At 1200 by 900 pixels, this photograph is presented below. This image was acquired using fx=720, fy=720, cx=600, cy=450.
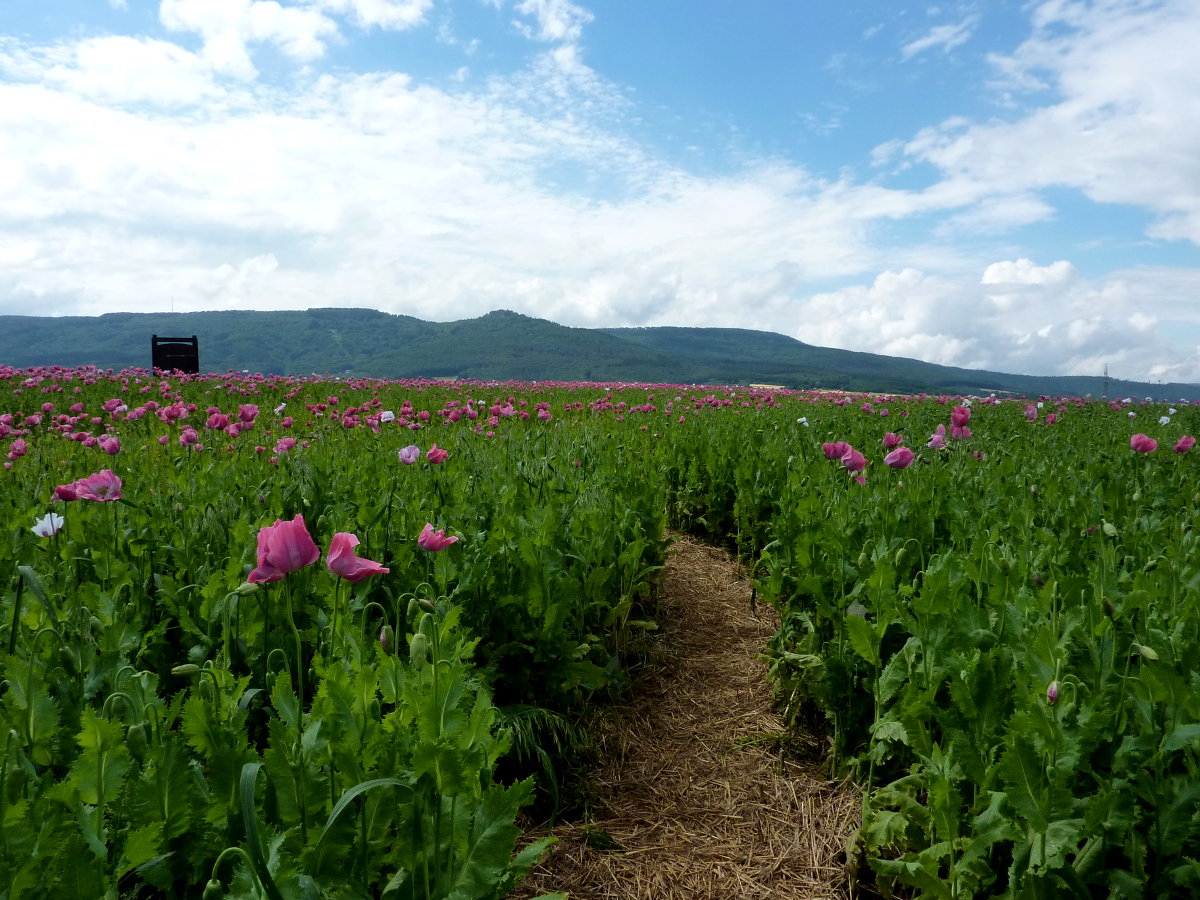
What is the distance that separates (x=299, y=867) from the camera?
4.02 ft

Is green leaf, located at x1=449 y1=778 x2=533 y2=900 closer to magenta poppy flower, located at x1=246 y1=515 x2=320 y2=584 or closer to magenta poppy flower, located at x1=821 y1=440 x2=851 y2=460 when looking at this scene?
magenta poppy flower, located at x1=246 y1=515 x2=320 y2=584

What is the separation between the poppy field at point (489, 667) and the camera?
129 cm

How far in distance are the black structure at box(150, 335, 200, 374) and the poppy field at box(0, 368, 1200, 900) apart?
623 inches

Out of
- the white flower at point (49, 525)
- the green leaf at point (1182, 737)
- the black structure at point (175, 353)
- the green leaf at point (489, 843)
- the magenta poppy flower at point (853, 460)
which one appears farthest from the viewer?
the black structure at point (175, 353)

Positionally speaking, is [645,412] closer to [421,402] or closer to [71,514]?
[421,402]

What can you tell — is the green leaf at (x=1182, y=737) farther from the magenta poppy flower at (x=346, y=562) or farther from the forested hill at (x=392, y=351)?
the forested hill at (x=392, y=351)

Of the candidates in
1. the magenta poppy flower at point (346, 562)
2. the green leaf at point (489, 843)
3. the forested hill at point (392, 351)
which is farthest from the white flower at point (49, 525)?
the forested hill at point (392, 351)

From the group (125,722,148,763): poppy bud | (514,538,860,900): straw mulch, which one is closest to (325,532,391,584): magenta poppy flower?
(125,722,148,763): poppy bud

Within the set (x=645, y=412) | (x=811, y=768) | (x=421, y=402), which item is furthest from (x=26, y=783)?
(x=421, y=402)

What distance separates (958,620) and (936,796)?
568mm

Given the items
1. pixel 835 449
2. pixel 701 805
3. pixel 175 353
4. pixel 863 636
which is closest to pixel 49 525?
pixel 701 805

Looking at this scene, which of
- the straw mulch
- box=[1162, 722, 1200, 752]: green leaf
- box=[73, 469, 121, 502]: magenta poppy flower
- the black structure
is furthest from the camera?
the black structure

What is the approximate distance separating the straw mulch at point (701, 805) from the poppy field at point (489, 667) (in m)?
0.18

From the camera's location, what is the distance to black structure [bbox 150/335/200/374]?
739 inches
